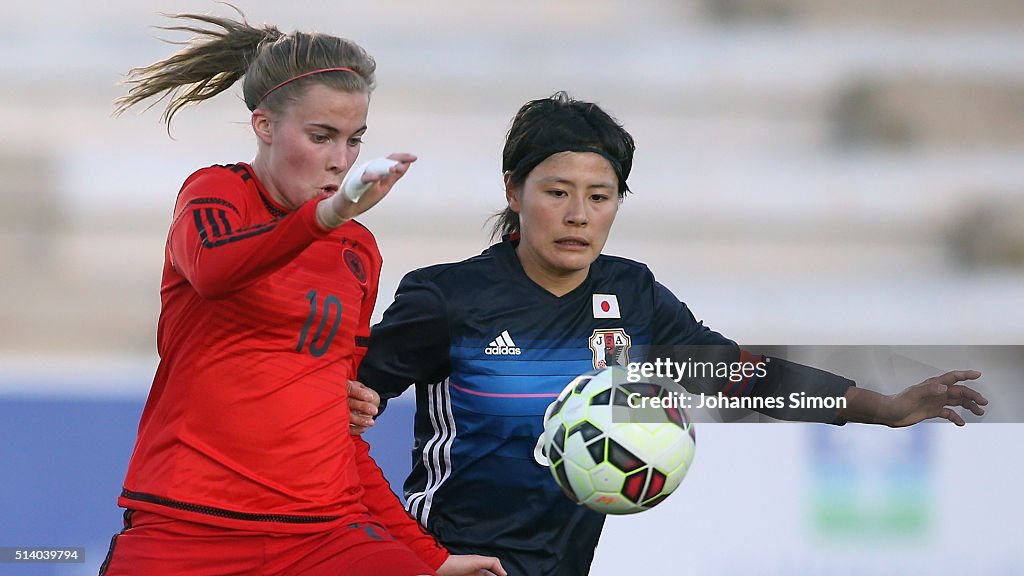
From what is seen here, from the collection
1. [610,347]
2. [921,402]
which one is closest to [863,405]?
[921,402]

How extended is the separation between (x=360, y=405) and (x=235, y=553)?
15.8 inches

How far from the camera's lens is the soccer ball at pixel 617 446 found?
2213 mm

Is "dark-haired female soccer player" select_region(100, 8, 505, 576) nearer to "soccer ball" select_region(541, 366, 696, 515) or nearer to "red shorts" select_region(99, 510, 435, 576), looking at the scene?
"red shorts" select_region(99, 510, 435, 576)

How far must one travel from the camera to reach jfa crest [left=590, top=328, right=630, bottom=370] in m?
2.57

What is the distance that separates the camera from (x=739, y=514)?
10.7 feet

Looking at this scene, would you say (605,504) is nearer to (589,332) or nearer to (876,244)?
(589,332)

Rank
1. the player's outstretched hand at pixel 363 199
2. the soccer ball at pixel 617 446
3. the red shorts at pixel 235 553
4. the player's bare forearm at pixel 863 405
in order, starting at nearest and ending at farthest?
the player's outstretched hand at pixel 363 199 < the red shorts at pixel 235 553 < the soccer ball at pixel 617 446 < the player's bare forearm at pixel 863 405

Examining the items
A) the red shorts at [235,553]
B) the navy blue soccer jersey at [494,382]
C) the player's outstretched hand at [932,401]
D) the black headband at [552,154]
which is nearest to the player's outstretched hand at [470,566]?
the navy blue soccer jersey at [494,382]

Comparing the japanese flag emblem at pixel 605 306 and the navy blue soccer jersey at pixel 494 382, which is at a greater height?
the japanese flag emblem at pixel 605 306

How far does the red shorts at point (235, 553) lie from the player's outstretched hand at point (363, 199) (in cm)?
61

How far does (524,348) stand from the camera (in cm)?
255

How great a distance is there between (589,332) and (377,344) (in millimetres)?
454

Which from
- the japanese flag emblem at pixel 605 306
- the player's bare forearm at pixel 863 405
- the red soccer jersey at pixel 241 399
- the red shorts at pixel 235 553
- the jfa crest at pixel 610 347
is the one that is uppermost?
the japanese flag emblem at pixel 605 306

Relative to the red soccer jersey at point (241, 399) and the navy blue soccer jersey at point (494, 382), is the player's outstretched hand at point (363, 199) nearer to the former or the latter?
the red soccer jersey at point (241, 399)
